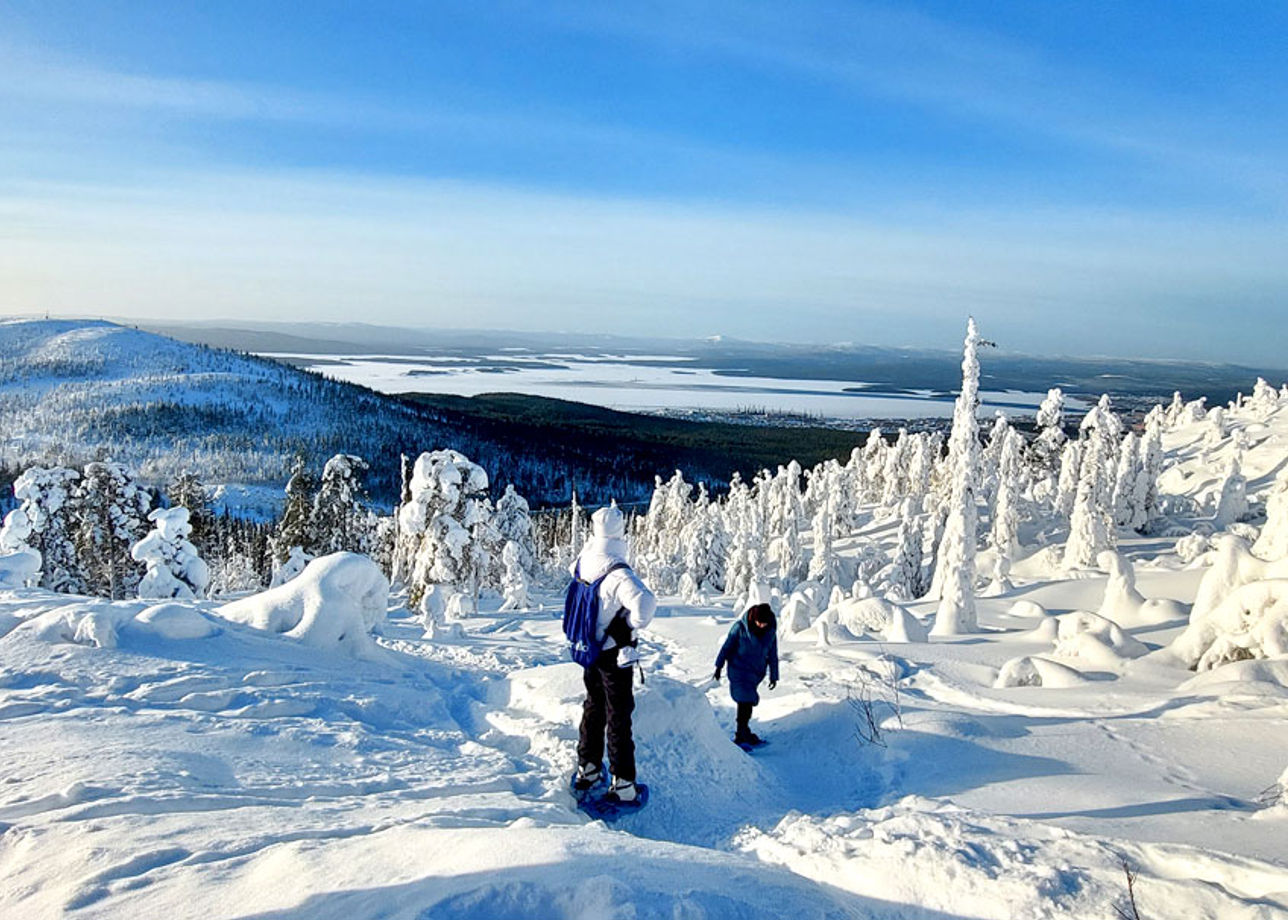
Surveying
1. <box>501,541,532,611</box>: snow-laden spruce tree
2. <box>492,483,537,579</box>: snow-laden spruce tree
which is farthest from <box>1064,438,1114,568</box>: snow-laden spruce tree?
<box>501,541,532,611</box>: snow-laden spruce tree

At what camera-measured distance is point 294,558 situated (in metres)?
29.1

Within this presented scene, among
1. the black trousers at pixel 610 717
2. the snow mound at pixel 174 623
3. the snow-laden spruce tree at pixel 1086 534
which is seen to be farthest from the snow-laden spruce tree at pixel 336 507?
the snow-laden spruce tree at pixel 1086 534

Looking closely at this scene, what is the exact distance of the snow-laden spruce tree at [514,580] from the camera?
28859 mm

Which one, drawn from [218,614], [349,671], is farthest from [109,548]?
[349,671]

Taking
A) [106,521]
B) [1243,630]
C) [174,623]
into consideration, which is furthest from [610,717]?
[106,521]

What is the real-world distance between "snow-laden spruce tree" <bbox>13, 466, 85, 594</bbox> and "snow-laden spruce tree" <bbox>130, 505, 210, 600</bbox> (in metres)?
6.27

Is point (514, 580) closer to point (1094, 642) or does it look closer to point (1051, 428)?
point (1094, 642)

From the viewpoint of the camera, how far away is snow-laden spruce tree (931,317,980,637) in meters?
20.0

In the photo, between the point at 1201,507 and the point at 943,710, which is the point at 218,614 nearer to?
the point at 943,710

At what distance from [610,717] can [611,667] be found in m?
0.39

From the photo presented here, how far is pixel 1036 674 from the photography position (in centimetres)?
948

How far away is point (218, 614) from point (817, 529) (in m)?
41.2

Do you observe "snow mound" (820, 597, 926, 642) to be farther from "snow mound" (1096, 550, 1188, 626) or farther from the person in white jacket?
the person in white jacket

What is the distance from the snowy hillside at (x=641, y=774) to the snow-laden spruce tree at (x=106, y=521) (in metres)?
24.0
